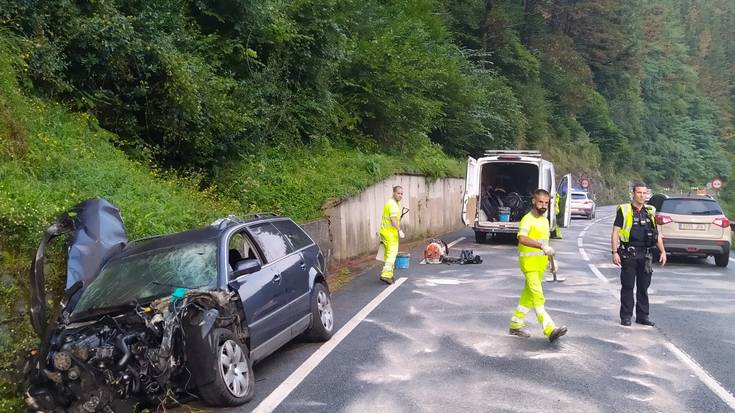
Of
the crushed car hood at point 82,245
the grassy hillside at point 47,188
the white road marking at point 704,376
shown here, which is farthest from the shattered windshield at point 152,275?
the white road marking at point 704,376

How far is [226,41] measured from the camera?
14891 millimetres

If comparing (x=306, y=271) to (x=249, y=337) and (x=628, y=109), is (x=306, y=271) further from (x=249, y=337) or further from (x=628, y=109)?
(x=628, y=109)

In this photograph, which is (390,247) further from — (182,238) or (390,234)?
(182,238)

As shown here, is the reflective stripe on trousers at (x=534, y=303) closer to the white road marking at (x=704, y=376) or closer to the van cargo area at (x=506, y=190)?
the white road marking at (x=704, y=376)

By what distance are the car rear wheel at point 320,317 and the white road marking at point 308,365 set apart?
12 centimetres

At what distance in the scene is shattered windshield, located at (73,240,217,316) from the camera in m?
5.79

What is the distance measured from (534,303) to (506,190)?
47.0ft

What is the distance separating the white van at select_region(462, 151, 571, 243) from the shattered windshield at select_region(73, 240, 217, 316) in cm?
1266

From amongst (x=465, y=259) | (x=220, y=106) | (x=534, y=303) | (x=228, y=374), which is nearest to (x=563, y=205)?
(x=465, y=259)

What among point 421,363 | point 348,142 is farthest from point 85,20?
point 348,142

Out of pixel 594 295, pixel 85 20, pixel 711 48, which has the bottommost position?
pixel 594 295

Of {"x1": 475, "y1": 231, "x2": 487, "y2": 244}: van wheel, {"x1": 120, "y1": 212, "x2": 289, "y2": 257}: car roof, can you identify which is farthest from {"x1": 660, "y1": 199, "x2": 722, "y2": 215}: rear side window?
{"x1": 120, "y1": 212, "x2": 289, "y2": 257}: car roof

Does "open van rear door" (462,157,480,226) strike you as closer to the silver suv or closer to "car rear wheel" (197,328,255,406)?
the silver suv

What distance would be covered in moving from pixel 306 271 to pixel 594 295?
5.41 meters
